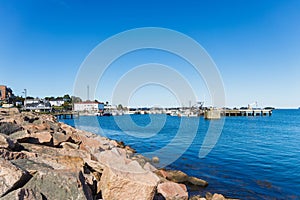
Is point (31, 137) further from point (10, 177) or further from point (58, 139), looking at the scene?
point (10, 177)

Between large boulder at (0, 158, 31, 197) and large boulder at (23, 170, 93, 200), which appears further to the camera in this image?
large boulder at (23, 170, 93, 200)

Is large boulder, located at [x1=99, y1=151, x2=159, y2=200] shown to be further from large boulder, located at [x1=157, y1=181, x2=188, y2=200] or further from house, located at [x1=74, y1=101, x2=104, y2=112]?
house, located at [x1=74, y1=101, x2=104, y2=112]

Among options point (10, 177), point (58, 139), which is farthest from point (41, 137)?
point (10, 177)

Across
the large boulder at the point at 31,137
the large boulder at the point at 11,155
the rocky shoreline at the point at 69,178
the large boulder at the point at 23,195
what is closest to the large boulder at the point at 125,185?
the rocky shoreline at the point at 69,178

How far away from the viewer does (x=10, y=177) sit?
3539 millimetres

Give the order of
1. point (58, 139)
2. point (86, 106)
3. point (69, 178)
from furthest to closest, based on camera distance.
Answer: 1. point (86, 106)
2. point (58, 139)
3. point (69, 178)

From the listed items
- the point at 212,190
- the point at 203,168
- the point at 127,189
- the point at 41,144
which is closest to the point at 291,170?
the point at 203,168

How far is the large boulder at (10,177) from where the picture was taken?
11.1 feet

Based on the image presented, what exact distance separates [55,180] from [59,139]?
5542 millimetres

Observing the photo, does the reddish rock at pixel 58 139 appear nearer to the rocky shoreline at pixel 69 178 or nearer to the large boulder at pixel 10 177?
the rocky shoreline at pixel 69 178

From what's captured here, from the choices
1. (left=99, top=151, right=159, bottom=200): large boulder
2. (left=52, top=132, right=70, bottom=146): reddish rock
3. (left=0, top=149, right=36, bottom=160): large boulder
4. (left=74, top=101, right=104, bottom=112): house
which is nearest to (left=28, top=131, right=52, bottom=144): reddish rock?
(left=52, top=132, right=70, bottom=146): reddish rock

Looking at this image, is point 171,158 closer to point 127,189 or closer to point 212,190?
point 212,190

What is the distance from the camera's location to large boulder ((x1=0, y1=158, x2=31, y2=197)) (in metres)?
3.39

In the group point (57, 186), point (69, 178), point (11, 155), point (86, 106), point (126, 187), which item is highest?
point (86, 106)
